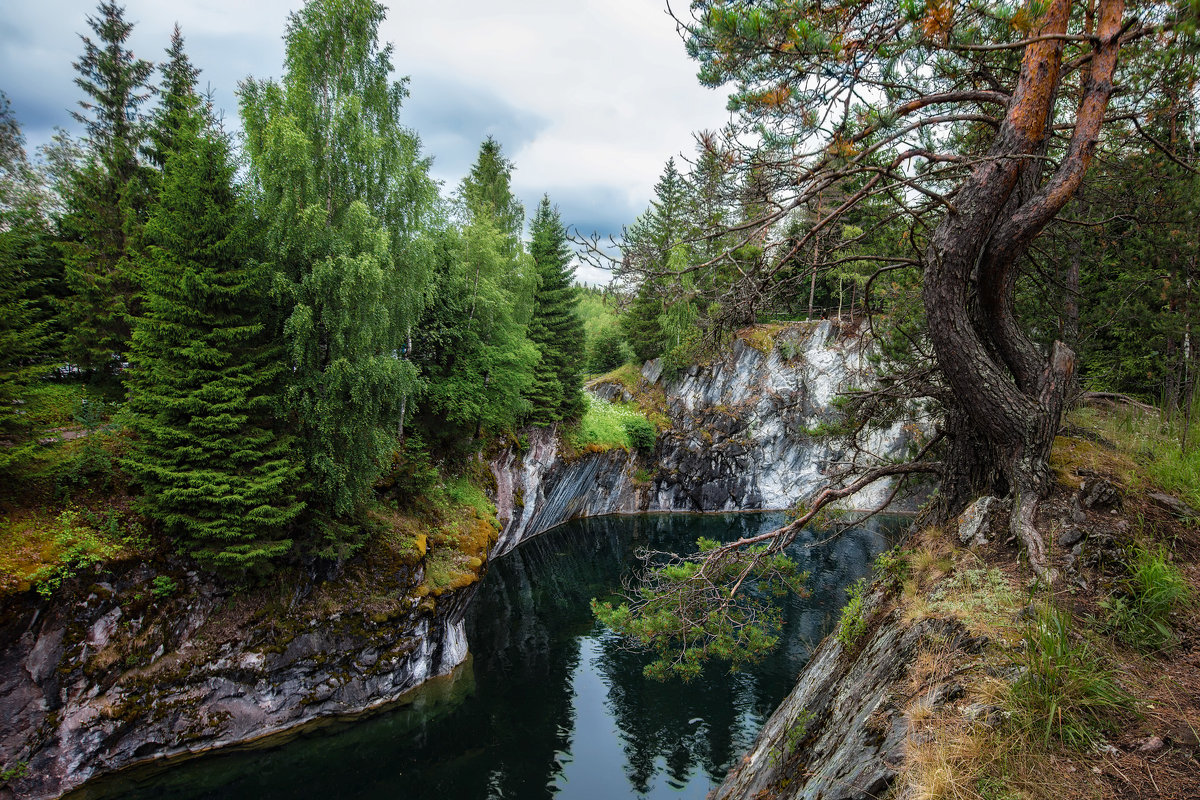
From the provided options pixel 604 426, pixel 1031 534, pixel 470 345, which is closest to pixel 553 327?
pixel 604 426

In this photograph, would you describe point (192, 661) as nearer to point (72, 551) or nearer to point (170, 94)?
point (72, 551)

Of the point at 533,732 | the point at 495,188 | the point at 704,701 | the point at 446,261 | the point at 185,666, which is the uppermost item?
the point at 495,188

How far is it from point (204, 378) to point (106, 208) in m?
8.23

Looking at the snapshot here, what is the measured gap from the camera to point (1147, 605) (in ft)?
11.1

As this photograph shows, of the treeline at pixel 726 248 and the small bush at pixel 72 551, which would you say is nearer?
the treeline at pixel 726 248

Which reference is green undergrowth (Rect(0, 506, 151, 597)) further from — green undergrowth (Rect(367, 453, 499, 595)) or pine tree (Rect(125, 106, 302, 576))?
green undergrowth (Rect(367, 453, 499, 595))

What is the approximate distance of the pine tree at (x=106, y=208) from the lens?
1239 centimetres

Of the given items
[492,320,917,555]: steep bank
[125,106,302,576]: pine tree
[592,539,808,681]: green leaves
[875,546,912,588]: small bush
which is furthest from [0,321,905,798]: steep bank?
[492,320,917,555]: steep bank

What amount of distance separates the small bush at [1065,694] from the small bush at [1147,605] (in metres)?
0.49

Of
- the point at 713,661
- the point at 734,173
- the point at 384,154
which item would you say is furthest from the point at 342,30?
the point at 713,661

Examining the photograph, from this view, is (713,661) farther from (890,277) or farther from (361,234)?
(361,234)

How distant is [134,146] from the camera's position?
14.3 meters

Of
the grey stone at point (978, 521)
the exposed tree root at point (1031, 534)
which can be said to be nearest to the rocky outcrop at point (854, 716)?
the exposed tree root at point (1031, 534)

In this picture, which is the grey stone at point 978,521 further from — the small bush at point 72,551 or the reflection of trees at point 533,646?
the small bush at point 72,551
